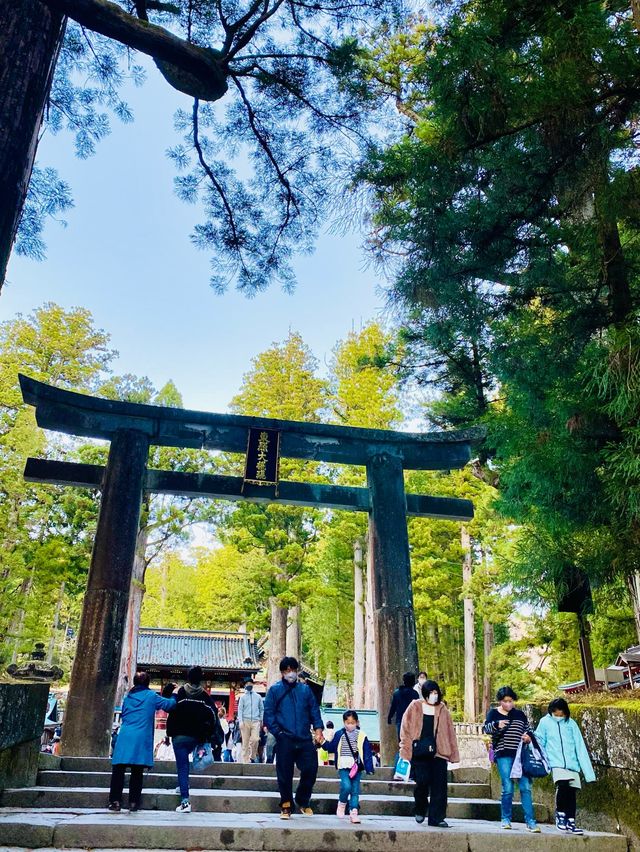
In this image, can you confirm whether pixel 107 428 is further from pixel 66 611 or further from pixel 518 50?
pixel 66 611

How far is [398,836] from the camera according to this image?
466 centimetres

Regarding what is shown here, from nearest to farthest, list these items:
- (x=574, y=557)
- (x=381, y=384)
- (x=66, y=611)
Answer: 1. (x=574, y=557)
2. (x=381, y=384)
3. (x=66, y=611)

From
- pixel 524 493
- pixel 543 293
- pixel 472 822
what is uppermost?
pixel 543 293

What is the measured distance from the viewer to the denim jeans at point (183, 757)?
5.38m

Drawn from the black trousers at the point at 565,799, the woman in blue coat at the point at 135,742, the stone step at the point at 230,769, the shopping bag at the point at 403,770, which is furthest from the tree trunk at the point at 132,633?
the black trousers at the point at 565,799

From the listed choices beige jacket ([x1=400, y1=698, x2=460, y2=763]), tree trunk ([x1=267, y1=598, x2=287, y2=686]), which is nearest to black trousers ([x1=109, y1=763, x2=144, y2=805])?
beige jacket ([x1=400, y1=698, x2=460, y2=763])

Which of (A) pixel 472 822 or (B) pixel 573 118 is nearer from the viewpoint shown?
(B) pixel 573 118

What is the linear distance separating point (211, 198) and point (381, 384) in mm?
15648

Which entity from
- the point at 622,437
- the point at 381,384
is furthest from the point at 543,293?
the point at 381,384

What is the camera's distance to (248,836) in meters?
4.43

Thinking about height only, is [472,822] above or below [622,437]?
below

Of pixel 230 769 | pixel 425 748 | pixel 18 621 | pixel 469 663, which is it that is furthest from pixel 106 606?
pixel 469 663

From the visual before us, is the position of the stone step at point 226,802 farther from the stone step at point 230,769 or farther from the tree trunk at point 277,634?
the tree trunk at point 277,634

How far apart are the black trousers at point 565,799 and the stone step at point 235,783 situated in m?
1.74
